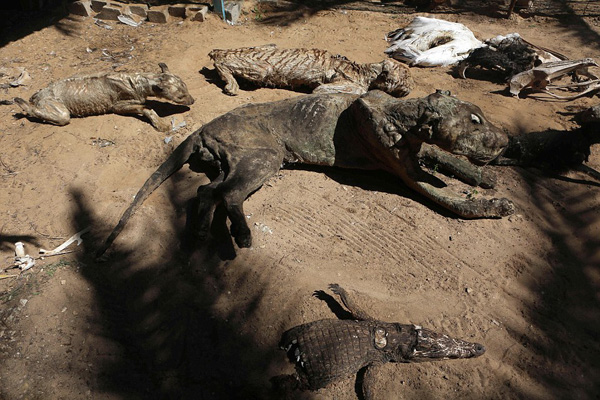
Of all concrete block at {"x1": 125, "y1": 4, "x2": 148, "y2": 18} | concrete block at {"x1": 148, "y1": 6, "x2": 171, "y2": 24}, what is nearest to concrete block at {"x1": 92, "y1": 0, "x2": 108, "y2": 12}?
concrete block at {"x1": 125, "y1": 4, "x2": 148, "y2": 18}

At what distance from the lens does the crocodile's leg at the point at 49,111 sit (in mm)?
5430

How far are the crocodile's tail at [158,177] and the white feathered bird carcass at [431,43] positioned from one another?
489 centimetres

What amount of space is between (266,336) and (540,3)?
Result: 1088cm

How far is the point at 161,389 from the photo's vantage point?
3.02m

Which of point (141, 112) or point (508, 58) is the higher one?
point (508, 58)

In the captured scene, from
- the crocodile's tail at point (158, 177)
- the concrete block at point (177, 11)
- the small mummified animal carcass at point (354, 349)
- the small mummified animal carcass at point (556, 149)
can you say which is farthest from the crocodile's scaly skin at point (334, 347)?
the concrete block at point (177, 11)

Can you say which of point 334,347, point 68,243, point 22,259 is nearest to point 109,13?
point 68,243

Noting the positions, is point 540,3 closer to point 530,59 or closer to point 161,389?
point 530,59

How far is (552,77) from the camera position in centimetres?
630

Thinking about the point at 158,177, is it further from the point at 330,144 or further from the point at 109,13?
the point at 109,13

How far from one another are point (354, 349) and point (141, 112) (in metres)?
4.47

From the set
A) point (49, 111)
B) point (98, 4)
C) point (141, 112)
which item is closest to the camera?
point (49, 111)

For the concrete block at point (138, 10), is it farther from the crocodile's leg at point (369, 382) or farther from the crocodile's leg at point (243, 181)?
the crocodile's leg at point (369, 382)

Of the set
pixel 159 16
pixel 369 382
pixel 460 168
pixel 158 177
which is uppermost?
pixel 159 16
